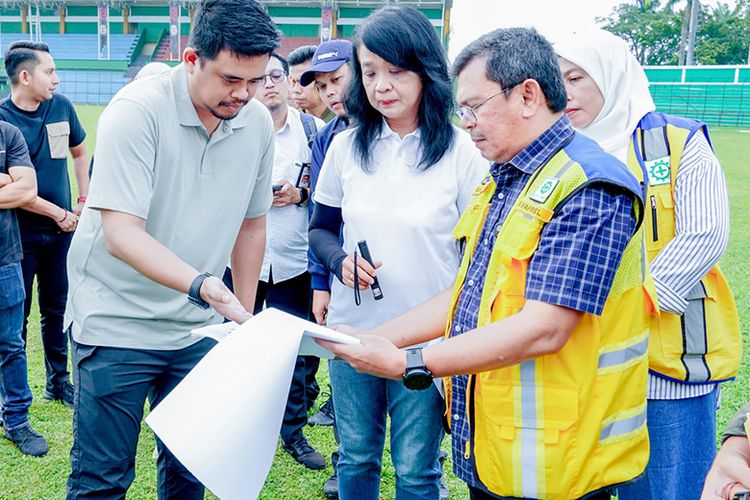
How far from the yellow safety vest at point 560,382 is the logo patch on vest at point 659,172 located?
0.47 meters

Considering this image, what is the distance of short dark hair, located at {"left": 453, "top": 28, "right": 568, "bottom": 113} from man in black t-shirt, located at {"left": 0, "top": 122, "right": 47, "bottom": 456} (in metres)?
2.79

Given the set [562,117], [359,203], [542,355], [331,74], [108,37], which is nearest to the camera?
[542,355]

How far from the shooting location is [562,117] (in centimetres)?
179

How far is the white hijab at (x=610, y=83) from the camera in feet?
7.54

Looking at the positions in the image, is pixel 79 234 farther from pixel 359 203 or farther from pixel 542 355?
pixel 542 355

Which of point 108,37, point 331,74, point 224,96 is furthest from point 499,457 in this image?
point 108,37

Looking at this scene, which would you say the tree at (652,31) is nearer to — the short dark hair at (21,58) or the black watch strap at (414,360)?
the short dark hair at (21,58)

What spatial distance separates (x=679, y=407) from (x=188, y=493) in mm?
1656

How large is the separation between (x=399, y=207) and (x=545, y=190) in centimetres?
85

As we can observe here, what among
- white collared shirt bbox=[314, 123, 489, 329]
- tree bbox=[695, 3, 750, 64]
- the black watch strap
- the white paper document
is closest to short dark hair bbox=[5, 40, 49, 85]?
white collared shirt bbox=[314, 123, 489, 329]

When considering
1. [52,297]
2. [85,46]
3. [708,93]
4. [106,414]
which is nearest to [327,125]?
[106,414]

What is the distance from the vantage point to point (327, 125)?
3.42 meters

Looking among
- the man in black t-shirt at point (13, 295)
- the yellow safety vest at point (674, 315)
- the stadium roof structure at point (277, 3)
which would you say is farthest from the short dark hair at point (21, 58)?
the stadium roof structure at point (277, 3)

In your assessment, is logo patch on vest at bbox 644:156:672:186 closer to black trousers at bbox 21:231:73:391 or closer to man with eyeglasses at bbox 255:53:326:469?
man with eyeglasses at bbox 255:53:326:469
